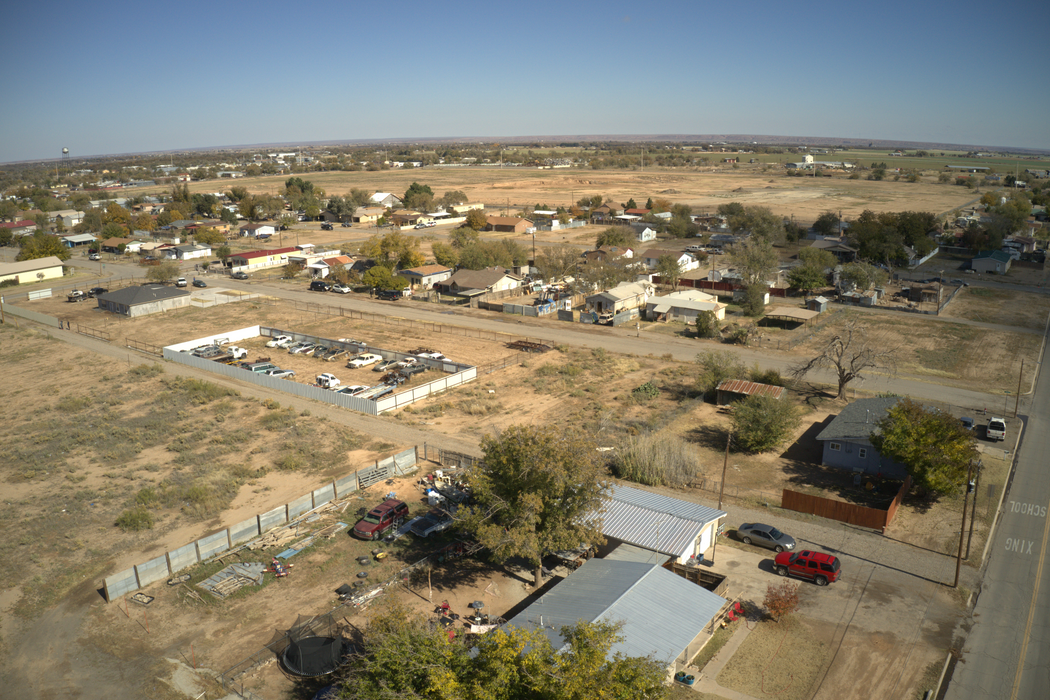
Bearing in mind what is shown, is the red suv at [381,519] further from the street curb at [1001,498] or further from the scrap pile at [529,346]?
the scrap pile at [529,346]

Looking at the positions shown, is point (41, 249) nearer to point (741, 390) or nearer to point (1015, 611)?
point (741, 390)

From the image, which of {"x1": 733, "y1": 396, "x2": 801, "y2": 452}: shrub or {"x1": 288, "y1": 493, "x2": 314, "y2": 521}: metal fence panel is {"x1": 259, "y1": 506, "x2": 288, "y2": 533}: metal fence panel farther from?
{"x1": 733, "y1": 396, "x2": 801, "y2": 452}: shrub

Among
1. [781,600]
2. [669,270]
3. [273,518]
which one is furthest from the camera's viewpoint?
[669,270]

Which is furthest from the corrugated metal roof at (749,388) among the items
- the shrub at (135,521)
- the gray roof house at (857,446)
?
the shrub at (135,521)

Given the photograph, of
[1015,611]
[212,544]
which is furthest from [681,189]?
[212,544]

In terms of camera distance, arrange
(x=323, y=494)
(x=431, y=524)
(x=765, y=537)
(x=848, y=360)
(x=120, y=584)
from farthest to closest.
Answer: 1. (x=848, y=360)
2. (x=323, y=494)
3. (x=431, y=524)
4. (x=765, y=537)
5. (x=120, y=584)

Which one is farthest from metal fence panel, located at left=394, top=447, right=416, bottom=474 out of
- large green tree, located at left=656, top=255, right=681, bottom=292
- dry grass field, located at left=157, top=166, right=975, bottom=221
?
dry grass field, located at left=157, top=166, right=975, bottom=221

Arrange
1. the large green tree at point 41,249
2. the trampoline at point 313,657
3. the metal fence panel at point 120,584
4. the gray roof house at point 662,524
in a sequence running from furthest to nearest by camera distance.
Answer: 1. the large green tree at point 41,249
2. the gray roof house at point 662,524
3. the metal fence panel at point 120,584
4. the trampoline at point 313,657
